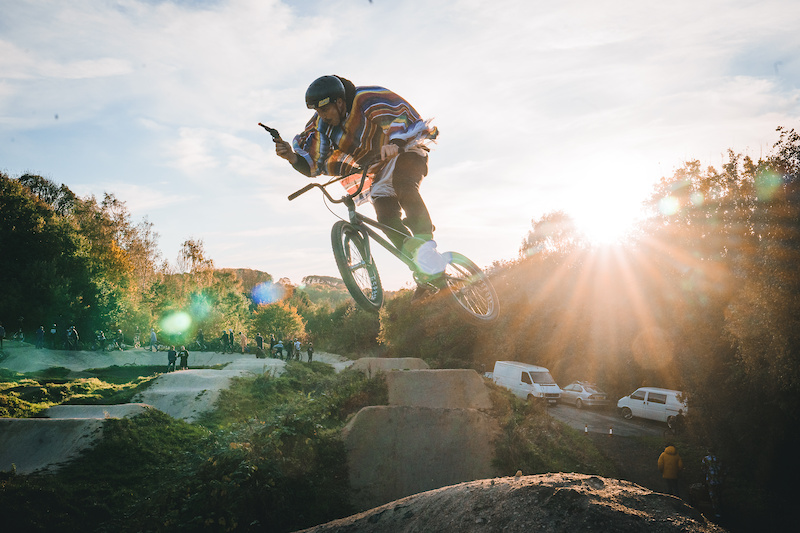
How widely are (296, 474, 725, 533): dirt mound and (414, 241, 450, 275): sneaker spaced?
2.42m

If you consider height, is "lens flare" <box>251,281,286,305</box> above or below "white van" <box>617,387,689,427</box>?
above

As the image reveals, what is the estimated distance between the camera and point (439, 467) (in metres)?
10.5

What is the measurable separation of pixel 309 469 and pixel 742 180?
1523cm

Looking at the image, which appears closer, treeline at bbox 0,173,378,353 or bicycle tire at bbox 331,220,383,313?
bicycle tire at bbox 331,220,383,313

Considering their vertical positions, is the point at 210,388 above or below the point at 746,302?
below

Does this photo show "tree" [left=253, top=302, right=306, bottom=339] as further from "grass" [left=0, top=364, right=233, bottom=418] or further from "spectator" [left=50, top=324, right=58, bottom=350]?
"grass" [left=0, top=364, right=233, bottom=418]

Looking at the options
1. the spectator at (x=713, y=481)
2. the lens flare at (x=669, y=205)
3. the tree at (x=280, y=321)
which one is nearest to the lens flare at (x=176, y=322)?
the tree at (x=280, y=321)

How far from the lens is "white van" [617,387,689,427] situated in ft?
66.2

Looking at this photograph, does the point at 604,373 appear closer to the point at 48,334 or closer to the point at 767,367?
the point at 767,367

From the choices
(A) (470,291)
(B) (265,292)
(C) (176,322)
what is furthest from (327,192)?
(B) (265,292)

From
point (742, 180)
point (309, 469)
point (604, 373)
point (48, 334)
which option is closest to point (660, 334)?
point (604, 373)

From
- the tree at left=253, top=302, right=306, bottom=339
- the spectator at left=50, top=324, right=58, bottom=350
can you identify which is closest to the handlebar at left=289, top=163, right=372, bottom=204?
the spectator at left=50, top=324, right=58, bottom=350

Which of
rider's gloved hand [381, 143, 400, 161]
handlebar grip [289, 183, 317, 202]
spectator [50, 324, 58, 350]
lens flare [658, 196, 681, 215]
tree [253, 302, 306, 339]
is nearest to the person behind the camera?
rider's gloved hand [381, 143, 400, 161]

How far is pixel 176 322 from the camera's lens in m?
50.6
